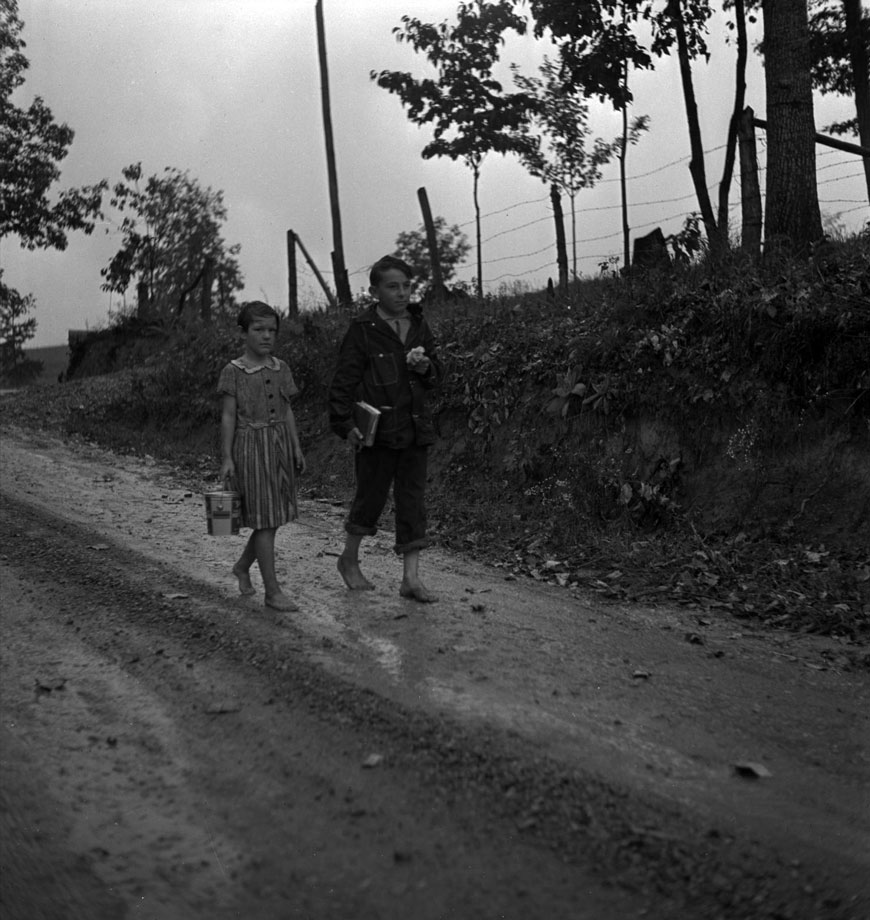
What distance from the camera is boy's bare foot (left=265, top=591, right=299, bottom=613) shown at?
619 centimetres

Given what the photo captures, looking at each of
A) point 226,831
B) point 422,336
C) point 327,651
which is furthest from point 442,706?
point 422,336

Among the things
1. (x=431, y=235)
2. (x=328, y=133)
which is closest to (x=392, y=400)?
(x=431, y=235)

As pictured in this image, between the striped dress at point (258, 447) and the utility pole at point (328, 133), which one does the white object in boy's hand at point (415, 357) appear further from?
the utility pole at point (328, 133)

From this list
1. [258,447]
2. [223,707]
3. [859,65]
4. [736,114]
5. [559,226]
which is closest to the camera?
[223,707]

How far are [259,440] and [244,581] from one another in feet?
3.12

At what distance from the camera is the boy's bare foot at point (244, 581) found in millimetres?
6633

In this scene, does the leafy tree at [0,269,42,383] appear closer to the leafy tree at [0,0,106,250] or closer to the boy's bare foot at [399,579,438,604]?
the leafy tree at [0,0,106,250]

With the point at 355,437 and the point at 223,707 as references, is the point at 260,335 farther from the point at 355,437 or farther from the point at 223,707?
the point at 223,707

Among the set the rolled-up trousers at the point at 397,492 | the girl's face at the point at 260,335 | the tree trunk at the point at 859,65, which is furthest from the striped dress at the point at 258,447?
the tree trunk at the point at 859,65

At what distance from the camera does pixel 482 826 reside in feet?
11.4

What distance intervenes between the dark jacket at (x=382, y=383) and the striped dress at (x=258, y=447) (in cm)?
34

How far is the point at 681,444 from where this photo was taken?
916 centimetres

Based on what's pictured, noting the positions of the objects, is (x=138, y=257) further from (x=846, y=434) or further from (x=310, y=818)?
(x=310, y=818)

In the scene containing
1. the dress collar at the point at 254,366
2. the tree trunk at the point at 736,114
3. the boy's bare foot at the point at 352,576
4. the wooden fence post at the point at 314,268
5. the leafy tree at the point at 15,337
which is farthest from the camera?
the leafy tree at the point at 15,337
